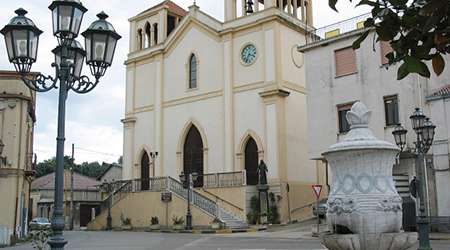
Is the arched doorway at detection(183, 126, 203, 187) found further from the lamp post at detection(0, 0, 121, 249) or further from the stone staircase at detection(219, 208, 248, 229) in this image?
the lamp post at detection(0, 0, 121, 249)

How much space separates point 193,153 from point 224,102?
4.29m

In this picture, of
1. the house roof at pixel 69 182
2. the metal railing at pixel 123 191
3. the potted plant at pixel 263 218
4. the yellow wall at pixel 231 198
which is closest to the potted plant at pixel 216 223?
the yellow wall at pixel 231 198

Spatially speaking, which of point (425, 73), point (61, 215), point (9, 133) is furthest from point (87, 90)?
point (9, 133)

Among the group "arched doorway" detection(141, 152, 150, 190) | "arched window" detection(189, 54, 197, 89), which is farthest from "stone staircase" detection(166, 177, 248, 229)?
"arched window" detection(189, 54, 197, 89)

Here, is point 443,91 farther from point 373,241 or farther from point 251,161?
point 373,241

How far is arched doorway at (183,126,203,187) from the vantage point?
35.0 metres

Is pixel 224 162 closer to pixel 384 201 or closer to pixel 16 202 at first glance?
pixel 16 202

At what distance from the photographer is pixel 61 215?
8297mm

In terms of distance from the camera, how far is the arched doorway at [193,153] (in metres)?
35.0

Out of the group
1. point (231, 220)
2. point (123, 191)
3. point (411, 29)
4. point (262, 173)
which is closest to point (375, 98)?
point (262, 173)

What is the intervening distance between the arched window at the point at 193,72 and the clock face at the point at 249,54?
447 centimetres

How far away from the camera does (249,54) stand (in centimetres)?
3309

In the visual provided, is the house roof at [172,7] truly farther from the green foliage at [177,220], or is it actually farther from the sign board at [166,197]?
the green foliage at [177,220]

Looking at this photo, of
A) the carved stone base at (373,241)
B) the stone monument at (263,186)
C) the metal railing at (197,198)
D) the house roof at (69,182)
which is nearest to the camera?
the carved stone base at (373,241)
